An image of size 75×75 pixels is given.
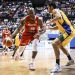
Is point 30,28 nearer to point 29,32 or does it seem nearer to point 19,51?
point 29,32

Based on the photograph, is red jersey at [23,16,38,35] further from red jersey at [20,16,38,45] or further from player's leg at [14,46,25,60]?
player's leg at [14,46,25,60]

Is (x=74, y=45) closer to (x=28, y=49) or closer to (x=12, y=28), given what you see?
(x=28, y=49)

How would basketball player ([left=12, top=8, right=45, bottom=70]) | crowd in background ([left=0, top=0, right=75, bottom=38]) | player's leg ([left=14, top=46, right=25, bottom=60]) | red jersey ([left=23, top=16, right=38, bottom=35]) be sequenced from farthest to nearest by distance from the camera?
1. crowd in background ([left=0, top=0, right=75, bottom=38])
2. red jersey ([left=23, top=16, right=38, bottom=35])
3. player's leg ([left=14, top=46, right=25, bottom=60])
4. basketball player ([left=12, top=8, right=45, bottom=70])

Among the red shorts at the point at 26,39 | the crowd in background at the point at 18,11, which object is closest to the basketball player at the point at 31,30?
the red shorts at the point at 26,39

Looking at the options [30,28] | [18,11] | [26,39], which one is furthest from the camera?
[18,11]

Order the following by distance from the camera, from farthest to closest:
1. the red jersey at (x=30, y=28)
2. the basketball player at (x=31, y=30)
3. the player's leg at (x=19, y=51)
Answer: the red jersey at (x=30, y=28) < the player's leg at (x=19, y=51) < the basketball player at (x=31, y=30)

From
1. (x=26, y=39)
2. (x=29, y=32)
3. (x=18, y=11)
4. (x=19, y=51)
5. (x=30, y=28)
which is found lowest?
(x=18, y=11)

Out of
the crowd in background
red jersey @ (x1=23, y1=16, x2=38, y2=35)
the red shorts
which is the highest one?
red jersey @ (x1=23, y1=16, x2=38, y2=35)

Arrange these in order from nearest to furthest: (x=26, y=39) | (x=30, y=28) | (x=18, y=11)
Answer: (x=26, y=39) < (x=30, y=28) < (x=18, y=11)

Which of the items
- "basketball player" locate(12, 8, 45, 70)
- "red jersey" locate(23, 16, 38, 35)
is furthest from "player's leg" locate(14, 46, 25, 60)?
"red jersey" locate(23, 16, 38, 35)

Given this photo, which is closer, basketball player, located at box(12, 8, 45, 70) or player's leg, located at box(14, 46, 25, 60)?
basketball player, located at box(12, 8, 45, 70)

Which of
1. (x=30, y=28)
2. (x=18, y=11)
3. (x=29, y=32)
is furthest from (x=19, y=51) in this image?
(x=18, y=11)

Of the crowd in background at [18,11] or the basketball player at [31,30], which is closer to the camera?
the basketball player at [31,30]

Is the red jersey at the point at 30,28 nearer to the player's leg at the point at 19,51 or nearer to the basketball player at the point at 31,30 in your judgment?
the basketball player at the point at 31,30
